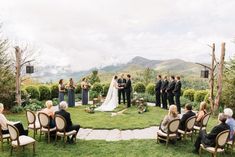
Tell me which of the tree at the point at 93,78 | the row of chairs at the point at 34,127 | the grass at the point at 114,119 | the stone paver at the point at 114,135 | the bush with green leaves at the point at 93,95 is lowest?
the stone paver at the point at 114,135

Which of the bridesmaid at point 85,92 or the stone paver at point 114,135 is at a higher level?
the bridesmaid at point 85,92

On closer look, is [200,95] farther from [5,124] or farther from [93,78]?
[5,124]

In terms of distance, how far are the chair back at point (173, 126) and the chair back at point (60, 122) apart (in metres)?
3.35

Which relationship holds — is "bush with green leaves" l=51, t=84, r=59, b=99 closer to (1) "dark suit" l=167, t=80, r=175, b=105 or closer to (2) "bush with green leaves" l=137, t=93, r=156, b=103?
(2) "bush with green leaves" l=137, t=93, r=156, b=103

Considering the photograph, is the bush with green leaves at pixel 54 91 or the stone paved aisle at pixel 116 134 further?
the bush with green leaves at pixel 54 91

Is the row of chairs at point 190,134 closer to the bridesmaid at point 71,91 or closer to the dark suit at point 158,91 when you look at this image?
the dark suit at point 158,91

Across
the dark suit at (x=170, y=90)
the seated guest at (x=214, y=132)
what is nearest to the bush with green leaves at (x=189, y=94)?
the dark suit at (x=170, y=90)

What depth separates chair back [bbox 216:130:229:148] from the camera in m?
8.69

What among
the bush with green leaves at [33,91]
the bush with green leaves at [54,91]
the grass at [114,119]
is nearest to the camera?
the grass at [114,119]

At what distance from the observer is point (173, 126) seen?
10.1 meters

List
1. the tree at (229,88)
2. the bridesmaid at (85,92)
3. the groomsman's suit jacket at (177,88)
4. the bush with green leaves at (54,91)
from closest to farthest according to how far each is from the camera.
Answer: the tree at (229,88) → the groomsman's suit jacket at (177,88) → the bridesmaid at (85,92) → the bush with green leaves at (54,91)

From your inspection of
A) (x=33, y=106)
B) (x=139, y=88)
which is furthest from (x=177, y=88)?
(x=139, y=88)

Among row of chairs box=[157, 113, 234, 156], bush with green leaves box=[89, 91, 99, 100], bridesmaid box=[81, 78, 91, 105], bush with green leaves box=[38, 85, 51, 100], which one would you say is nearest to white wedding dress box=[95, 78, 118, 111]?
bridesmaid box=[81, 78, 91, 105]

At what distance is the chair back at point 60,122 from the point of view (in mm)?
10102
